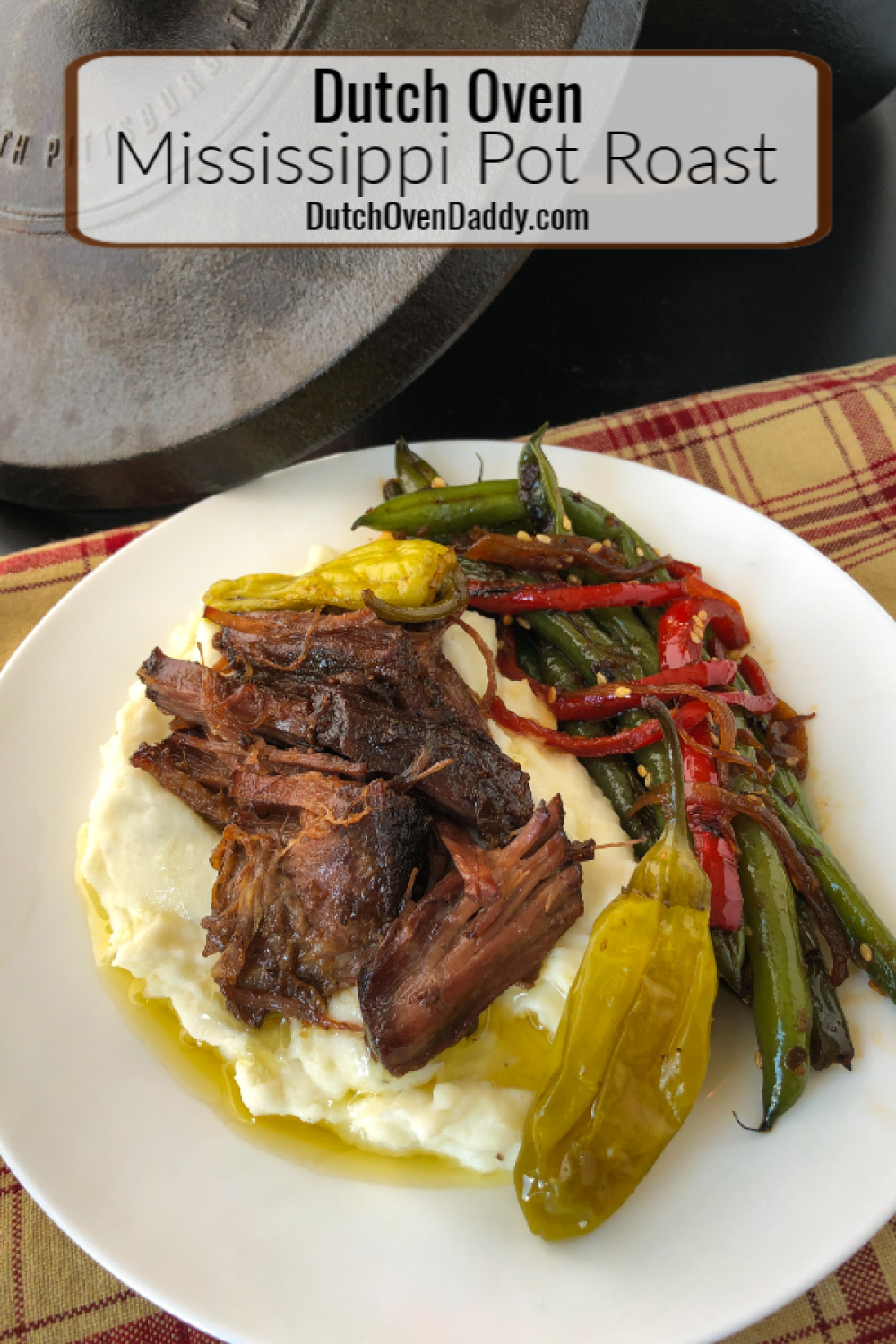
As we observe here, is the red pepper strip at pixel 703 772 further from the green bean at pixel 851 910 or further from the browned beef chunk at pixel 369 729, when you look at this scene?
the browned beef chunk at pixel 369 729

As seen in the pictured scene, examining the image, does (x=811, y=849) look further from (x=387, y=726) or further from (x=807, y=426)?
(x=807, y=426)

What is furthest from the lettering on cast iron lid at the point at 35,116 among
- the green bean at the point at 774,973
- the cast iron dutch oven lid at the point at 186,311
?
the green bean at the point at 774,973

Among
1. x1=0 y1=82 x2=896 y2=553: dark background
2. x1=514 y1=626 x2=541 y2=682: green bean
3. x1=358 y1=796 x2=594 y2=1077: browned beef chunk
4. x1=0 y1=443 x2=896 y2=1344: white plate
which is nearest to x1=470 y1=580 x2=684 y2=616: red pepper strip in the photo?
x1=514 y1=626 x2=541 y2=682: green bean

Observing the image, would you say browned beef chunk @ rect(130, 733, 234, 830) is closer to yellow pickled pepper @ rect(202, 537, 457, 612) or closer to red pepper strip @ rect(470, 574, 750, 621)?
yellow pickled pepper @ rect(202, 537, 457, 612)

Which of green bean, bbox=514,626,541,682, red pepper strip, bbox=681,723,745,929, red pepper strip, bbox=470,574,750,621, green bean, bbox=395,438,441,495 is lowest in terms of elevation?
red pepper strip, bbox=681,723,745,929

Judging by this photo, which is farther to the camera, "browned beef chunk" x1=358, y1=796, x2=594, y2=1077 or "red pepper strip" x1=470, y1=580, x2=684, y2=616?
"red pepper strip" x1=470, y1=580, x2=684, y2=616

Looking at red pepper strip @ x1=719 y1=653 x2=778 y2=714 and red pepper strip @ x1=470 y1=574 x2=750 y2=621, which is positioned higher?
red pepper strip @ x1=470 y1=574 x2=750 y2=621
